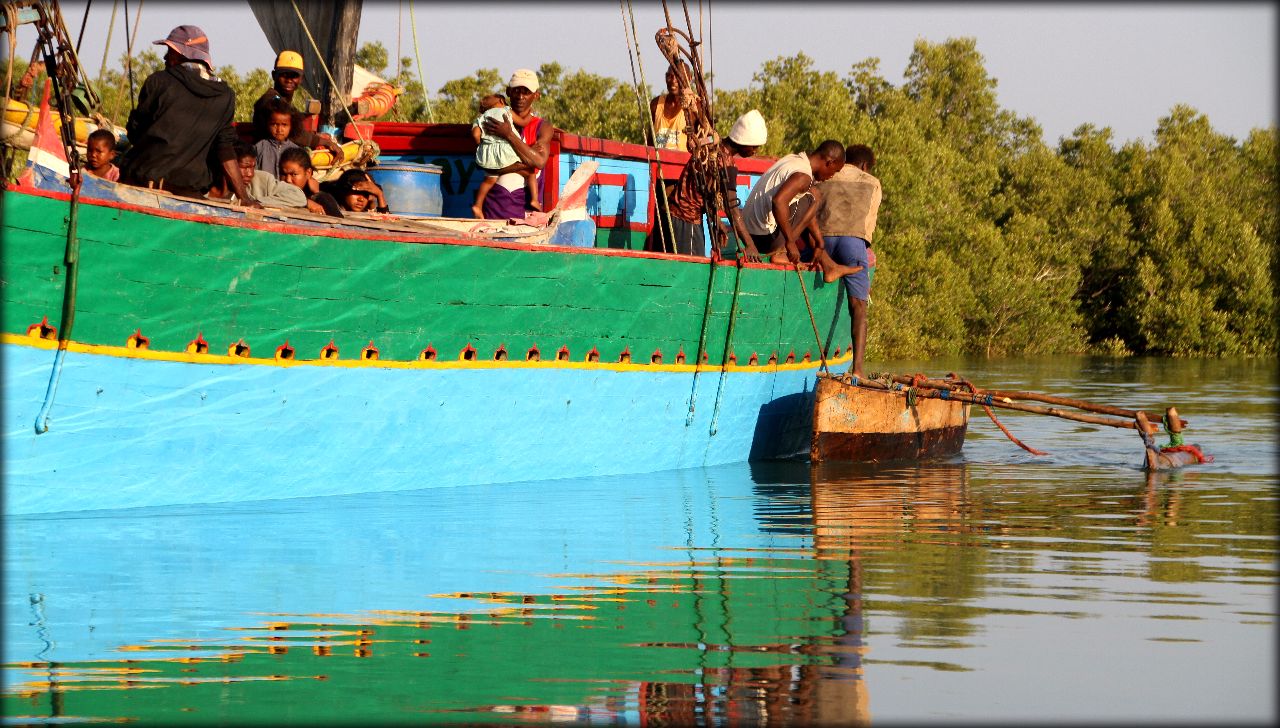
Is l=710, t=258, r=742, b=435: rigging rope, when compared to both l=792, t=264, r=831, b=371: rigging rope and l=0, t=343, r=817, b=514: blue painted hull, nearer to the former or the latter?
l=0, t=343, r=817, b=514: blue painted hull

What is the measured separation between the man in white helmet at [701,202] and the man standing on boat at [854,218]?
2.37 ft

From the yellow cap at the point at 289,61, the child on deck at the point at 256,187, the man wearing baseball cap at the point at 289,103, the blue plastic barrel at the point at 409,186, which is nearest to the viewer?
the child on deck at the point at 256,187

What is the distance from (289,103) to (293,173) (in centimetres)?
82

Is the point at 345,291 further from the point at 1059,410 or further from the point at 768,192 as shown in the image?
the point at 1059,410

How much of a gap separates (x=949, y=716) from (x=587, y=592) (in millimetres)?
2182

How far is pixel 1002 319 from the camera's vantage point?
35469 mm

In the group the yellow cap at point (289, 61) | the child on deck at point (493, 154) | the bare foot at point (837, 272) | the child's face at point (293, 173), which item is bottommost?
the bare foot at point (837, 272)

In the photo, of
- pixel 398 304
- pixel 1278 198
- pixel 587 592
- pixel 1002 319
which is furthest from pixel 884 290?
pixel 587 592

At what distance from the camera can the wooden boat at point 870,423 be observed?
1183 centimetres

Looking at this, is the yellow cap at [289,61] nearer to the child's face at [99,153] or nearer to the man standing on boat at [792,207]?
the child's face at [99,153]

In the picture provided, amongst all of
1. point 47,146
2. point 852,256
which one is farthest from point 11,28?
point 852,256

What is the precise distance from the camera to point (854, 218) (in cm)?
1270

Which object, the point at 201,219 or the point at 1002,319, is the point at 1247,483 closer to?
the point at 201,219

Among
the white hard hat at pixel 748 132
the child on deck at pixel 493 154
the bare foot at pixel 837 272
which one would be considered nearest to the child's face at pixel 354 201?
the child on deck at pixel 493 154
